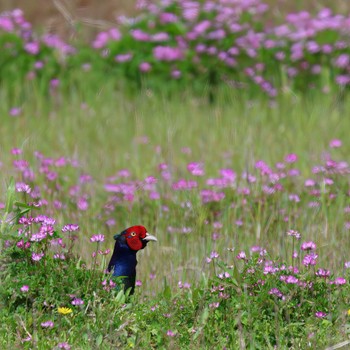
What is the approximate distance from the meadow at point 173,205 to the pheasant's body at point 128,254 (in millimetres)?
133

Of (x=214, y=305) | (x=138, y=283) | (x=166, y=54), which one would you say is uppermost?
(x=214, y=305)

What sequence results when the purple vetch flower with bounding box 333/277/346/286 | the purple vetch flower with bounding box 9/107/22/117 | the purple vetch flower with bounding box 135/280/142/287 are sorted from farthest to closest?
1. the purple vetch flower with bounding box 9/107/22/117
2. the purple vetch flower with bounding box 135/280/142/287
3. the purple vetch flower with bounding box 333/277/346/286

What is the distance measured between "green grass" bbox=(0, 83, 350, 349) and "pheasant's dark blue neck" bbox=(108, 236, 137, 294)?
8 cm

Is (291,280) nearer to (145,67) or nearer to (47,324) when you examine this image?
(47,324)

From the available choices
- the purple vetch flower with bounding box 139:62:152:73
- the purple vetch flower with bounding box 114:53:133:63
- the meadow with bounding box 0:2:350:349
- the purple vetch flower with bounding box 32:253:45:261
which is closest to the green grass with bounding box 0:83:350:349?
the meadow with bounding box 0:2:350:349

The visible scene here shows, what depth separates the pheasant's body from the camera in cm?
392

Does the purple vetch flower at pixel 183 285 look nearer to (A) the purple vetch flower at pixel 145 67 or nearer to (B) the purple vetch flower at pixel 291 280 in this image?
(B) the purple vetch flower at pixel 291 280

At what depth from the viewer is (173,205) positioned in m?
5.40

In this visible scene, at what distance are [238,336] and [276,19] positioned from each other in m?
6.62

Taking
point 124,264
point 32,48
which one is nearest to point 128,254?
point 124,264

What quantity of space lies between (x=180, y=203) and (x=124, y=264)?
56.4 inches

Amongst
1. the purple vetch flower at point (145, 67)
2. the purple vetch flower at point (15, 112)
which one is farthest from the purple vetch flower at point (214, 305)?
the purple vetch flower at point (145, 67)

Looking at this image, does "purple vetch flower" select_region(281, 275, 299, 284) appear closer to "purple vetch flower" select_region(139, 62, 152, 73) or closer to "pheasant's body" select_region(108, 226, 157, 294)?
"pheasant's body" select_region(108, 226, 157, 294)

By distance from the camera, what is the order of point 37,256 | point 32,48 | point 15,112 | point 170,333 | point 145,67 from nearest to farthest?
point 170,333, point 37,256, point 15,112, point 145,67, point 32,48
